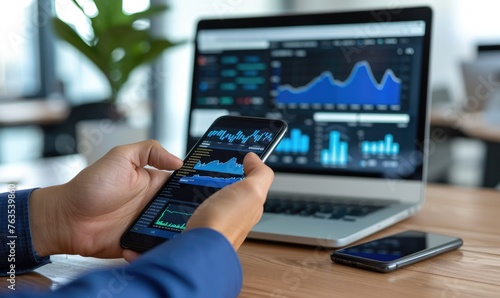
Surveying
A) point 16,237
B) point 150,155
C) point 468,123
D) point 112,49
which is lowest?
point 468,123

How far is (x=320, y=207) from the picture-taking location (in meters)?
1.03

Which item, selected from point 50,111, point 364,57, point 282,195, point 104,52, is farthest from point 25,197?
point 50,111

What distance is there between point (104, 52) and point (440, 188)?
34.5 inches

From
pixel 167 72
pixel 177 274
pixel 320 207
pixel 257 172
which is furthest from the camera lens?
pixel 167 72

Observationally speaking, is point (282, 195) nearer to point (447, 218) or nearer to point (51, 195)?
point (447, 218)

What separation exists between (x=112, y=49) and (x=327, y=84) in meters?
0.63

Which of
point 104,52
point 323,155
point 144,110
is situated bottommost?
point 144,110

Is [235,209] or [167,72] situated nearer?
[235,209]

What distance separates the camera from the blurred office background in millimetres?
4082

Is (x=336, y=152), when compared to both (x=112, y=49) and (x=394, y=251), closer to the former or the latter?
(x=394, y=251)

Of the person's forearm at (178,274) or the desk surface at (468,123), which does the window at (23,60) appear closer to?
the desk surface at (468,123)

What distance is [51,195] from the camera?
0.79 metres

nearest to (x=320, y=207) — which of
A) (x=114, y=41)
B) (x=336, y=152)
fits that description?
(x=336, y=152)

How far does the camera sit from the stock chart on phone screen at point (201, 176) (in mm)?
Result: 742
